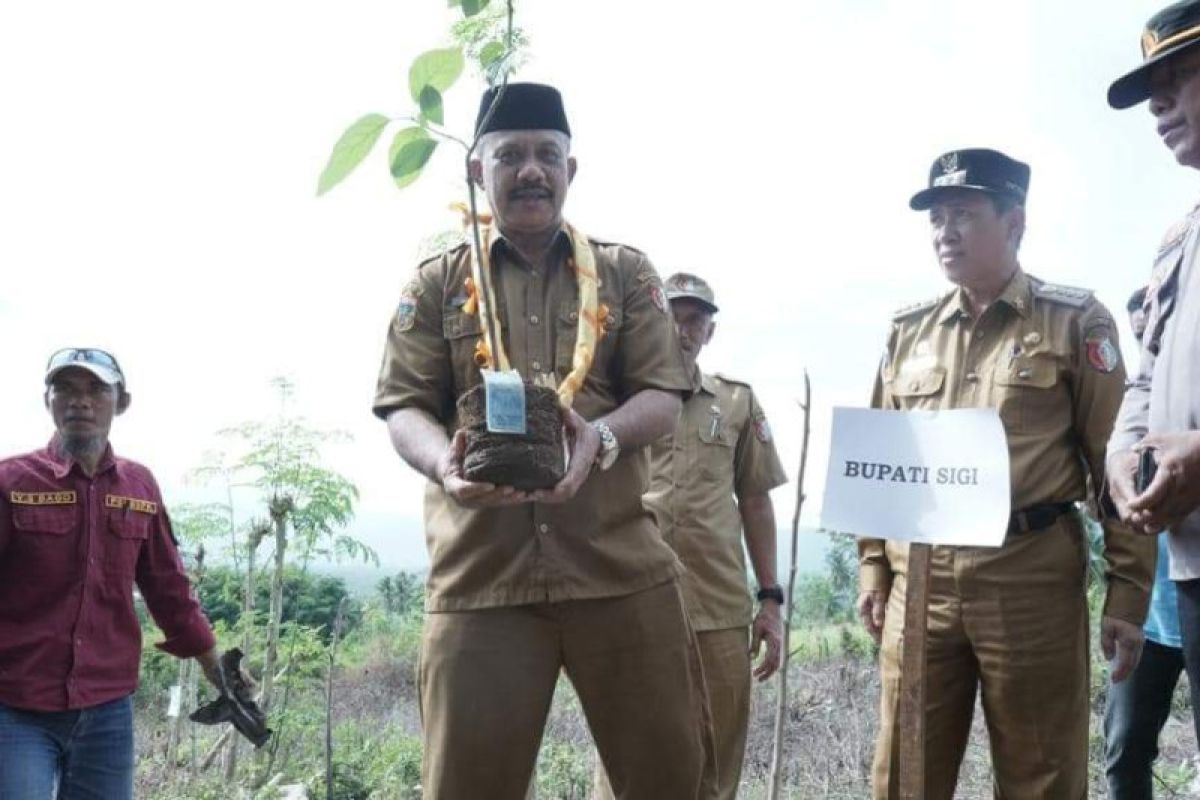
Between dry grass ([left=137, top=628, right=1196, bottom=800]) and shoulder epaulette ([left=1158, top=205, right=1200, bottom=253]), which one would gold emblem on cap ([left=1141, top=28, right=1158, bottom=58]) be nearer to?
shoulder epaulette ([left=1158, top=205, right=1200, bottom=253])

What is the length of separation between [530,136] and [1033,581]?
1795 millimetres

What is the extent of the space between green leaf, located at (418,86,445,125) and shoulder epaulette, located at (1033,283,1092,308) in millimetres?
1864

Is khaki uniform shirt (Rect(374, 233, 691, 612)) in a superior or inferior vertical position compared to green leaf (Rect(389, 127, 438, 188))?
inferior

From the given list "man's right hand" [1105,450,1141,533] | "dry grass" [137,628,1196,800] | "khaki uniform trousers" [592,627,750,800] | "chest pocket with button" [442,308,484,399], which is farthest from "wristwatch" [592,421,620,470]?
"dry grass" [137,628,1196,800]

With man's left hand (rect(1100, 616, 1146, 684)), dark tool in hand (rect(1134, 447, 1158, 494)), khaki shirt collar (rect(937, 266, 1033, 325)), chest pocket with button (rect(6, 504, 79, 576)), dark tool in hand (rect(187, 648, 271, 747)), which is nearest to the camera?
dark tool in hand (rect(1134, 447, 1158, 494))

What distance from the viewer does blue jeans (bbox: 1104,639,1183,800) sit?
129 inches

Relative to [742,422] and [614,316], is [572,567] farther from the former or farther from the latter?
[742,422]

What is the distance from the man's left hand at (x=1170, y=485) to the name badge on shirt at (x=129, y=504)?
9.66 feet

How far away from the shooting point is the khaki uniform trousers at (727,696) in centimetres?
380

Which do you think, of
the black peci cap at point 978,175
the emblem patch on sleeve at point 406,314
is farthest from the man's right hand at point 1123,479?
the emblem patch on sleeve at point 406,314

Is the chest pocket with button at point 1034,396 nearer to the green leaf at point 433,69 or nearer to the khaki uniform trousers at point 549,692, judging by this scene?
the khaki uniform trousers at point 549,692

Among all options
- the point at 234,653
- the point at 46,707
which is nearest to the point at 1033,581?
the point at 234,653

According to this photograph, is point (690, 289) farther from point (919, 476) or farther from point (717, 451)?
point (919, 476)

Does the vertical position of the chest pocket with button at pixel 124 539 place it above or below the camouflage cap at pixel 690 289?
below
